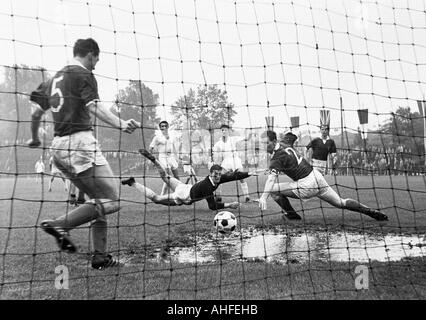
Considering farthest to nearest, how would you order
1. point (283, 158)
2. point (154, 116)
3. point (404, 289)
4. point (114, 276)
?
point (154, 116)
point (283, 158)
point (114, 276)
point (404, 289)

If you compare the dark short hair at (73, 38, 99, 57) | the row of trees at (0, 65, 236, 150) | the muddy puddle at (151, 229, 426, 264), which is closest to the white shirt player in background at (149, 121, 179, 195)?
the muddy puddle at (151, 229, 426, 264)

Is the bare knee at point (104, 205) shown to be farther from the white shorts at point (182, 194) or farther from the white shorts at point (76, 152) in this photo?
the white shorts at point (182, 194)

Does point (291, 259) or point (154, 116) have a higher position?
point (154, 116)

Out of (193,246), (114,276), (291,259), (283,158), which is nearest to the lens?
(114,276)

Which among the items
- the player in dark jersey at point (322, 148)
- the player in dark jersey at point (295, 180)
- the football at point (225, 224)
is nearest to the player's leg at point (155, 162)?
the football at point (225, 224)

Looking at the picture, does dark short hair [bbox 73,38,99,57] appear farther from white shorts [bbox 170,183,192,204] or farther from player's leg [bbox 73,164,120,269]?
white shorts [bbox 170,183,192,204]

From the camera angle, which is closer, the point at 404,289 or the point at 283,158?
the point at 404,289

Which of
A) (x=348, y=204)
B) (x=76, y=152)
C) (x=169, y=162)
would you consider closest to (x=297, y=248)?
(x=348, y=204)

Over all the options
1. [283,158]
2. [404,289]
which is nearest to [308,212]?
[283,158]

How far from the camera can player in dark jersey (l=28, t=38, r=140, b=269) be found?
442 centimetres

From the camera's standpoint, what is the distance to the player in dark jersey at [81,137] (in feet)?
14.5
